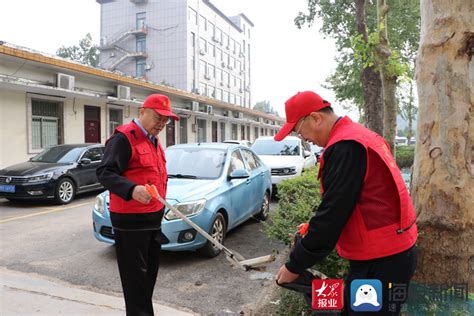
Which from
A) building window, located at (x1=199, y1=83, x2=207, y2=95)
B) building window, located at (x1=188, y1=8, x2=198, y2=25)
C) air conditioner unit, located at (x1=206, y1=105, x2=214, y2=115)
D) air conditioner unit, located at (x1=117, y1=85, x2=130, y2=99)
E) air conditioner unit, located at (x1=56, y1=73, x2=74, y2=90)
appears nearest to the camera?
air conditioner unit, located at (x1=56, y1=73, x2=74, y2=90)

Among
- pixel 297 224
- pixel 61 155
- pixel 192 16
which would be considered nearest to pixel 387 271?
pixel 297 224

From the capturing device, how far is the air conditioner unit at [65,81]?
1455 centimetres

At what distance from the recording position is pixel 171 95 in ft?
76.7

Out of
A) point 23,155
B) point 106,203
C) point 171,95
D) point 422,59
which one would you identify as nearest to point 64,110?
point 23,155

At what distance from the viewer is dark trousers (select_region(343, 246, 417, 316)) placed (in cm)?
182

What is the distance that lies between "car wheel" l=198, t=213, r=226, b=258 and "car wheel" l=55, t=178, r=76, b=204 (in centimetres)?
572

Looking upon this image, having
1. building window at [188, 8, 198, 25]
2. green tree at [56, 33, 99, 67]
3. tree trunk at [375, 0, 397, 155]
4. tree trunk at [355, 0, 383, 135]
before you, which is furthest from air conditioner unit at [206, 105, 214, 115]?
green tree at [56, 33, 99, 67]

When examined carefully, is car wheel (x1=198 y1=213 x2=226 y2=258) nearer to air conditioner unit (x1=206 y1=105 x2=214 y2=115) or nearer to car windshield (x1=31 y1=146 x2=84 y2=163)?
car windshield (x1=31 y1=146 x2=84 y2=163)

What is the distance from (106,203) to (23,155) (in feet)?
36.1

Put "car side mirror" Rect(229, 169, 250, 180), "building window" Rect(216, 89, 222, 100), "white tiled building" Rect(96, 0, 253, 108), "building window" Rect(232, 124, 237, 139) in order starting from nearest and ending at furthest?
1. "car side mirror" Rect(229, 169, 250, 180)
2. "building window" Rect(232, 124, 237, 139)
3. "white tiled building" Rect(96, 0, 253, 108)
4. "building window" Rect(216, 89, 222, 100)

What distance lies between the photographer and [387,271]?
1830mm

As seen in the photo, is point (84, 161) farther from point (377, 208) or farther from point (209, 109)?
point (209, 109)

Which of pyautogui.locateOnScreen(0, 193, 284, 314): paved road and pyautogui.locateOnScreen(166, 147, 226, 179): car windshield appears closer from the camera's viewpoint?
pyautogui.locateOnScreen(0, 193, 284, 314): paved road

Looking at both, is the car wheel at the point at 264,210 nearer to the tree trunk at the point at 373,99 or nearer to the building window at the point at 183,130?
the tree trunk at the point at 373,99
